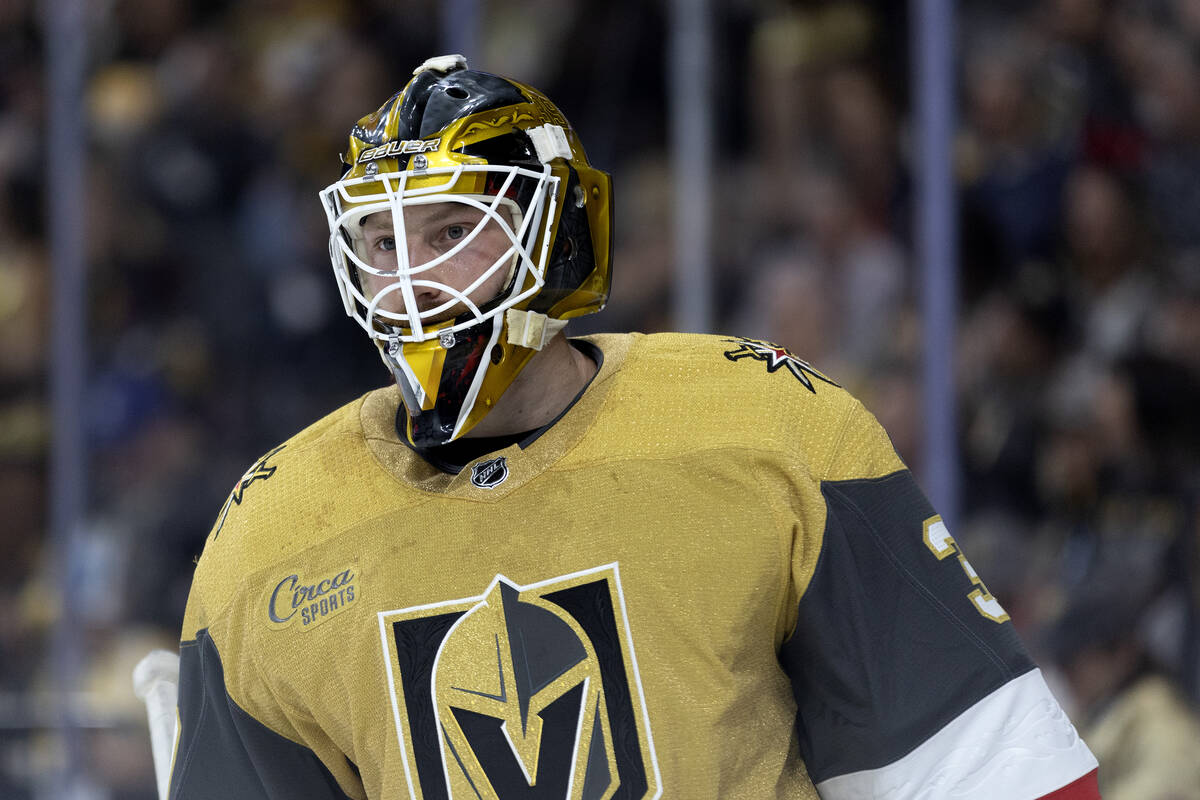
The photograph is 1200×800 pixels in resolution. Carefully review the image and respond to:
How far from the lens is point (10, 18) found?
153 inches

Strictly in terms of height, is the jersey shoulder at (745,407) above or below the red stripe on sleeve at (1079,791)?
above

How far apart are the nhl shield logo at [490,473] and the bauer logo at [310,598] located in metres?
0.14

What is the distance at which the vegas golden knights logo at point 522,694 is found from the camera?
4.18ft

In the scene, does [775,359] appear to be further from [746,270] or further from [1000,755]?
[746,270]

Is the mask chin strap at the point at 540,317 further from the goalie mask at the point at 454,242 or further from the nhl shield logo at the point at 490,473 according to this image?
the nhl shield logo at the point at 490,473

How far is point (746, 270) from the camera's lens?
10.5 ft

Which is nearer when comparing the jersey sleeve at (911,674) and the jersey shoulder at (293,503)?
the jersey sleeve at (911,674)

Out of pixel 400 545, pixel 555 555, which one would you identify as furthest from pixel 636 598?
pixel 400 545

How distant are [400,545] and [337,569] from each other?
71 millimetres

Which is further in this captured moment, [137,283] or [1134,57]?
[137,283]

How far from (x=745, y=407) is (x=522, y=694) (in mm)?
322

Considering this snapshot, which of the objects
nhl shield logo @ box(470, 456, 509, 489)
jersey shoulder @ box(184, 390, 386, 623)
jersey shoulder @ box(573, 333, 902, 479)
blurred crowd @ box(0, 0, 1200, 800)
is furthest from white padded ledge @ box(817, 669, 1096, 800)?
blurred crowd @ box(0, 0, 1200, 800)

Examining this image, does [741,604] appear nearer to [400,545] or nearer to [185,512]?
[400,545]

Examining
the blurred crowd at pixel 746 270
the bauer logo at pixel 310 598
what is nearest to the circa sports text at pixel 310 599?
the bauer logo at pixel 310 598
